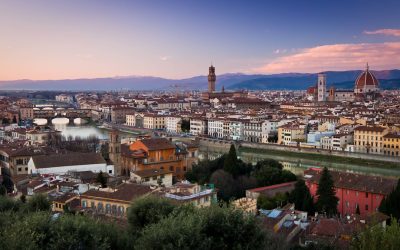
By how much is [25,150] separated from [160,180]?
4.77 meters

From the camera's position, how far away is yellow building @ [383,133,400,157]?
20938 millimetres

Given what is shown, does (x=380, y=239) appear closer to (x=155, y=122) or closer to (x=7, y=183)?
(x=7, y=183)

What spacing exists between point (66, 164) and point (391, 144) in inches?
551

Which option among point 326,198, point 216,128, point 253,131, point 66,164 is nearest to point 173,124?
point 216,128

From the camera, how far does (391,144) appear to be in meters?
21.2

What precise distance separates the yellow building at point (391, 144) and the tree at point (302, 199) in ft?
39.3

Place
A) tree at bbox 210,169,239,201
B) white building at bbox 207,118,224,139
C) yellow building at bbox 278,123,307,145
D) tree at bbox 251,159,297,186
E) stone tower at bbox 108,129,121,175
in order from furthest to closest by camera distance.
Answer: white building at bbox 207,118,224,139 < yellow building at bbox 278,123,307,145 < stone tower at bbox 108,129,121,175 < tree at bbox 251,159,297,186 < tree at bbox 210,169,239,201

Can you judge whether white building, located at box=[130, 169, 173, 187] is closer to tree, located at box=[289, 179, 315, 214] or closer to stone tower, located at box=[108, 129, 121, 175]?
stone tower, located at box=[108, 129, 121, 175]

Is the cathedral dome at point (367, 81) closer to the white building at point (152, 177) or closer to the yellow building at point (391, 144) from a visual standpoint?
the yellow building at point (391, 144)

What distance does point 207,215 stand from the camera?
5324 millimetres

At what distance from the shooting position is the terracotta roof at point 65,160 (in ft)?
42.2

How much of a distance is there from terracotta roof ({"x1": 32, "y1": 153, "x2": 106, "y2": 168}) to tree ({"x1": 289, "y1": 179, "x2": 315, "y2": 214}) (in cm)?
549

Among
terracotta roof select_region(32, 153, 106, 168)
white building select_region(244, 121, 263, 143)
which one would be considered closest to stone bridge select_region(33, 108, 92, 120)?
white building select_region(244, 121, 263, 143)

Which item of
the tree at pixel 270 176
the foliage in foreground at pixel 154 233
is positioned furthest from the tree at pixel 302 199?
the foliage in foreground at pixel 154 233
